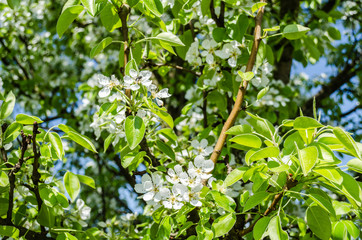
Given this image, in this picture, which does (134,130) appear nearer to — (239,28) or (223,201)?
(223,201)

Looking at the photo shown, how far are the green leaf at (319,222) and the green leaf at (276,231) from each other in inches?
5.5

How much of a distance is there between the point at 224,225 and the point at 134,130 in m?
0.41

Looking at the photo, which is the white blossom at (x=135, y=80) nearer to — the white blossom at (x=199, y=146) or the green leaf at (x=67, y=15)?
the green leaf at (x=67, y=15)

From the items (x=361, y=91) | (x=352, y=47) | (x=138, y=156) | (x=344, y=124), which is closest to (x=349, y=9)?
(x=352, y=47)

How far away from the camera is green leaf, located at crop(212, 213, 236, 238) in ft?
4.21

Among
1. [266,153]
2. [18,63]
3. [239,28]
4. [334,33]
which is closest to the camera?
[266,153]

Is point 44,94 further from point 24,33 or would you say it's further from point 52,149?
point 52,149

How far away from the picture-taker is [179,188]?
4.39 ft

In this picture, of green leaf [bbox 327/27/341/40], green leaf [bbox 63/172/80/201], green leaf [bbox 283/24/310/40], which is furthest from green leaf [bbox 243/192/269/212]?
green leaf [bbox 327/27/341/40]

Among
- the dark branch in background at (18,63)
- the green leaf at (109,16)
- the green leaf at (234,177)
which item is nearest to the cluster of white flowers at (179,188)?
the green leaf at (234,177)

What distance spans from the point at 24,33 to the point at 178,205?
3.26 metres

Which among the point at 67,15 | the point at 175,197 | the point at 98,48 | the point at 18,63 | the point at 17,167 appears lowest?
the point at 18,63

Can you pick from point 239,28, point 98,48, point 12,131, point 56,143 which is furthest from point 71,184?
point 239,28

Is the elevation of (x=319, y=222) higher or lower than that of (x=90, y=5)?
lower
